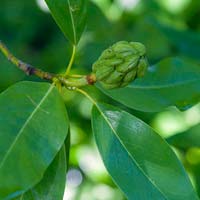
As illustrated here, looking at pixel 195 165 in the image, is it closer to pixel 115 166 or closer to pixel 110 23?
pixel 110 23

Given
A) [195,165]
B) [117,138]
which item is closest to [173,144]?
[195,165]

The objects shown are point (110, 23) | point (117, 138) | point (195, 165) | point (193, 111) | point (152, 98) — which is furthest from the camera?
→ point (110, 23)

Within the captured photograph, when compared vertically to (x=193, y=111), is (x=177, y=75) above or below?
above

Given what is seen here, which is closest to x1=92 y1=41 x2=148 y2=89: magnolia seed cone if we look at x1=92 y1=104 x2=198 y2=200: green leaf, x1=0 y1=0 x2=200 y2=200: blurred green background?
x1=92 y1=104 x2=198 y2=200: green leaf

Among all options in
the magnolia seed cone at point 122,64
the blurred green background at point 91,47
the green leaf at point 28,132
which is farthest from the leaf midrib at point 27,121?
the blurred green background at point 91,47

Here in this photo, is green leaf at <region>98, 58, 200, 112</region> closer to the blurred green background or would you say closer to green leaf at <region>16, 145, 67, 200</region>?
green leaf at <region>16, 145, 67, 200</region>

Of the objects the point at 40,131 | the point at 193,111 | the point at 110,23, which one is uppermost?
the point at 40,131

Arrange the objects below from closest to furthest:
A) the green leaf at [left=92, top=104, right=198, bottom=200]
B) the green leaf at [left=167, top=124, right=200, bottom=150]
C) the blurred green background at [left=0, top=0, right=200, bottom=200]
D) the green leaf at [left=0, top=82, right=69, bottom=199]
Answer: the green leaf at [left=0, top=82, right=69, bottom=199] < the green leaf at [left=92, top=104, right=198, bottom=200] < the green leaf at [left=167, top=124, right=200, bottom=150] < the blurred green background at [left=0, top=0, right=200, bottom=200]
